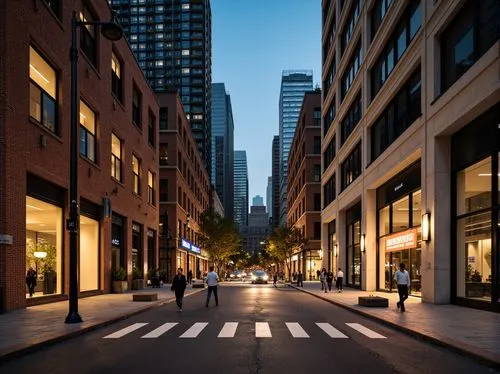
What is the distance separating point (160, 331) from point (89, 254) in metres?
16.0

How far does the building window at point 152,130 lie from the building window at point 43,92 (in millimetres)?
22931

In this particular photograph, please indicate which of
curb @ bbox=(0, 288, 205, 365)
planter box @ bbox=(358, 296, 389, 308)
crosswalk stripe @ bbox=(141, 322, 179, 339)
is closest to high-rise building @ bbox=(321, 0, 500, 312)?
planter box @ bbox=(358, 296, 389, 308)

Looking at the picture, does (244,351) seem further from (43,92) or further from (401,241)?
(401,241)

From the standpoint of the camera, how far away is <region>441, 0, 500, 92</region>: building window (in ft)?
57.9

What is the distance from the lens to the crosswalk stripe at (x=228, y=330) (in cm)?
1291

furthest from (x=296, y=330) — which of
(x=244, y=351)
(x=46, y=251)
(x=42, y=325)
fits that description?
(x=46, y=251)

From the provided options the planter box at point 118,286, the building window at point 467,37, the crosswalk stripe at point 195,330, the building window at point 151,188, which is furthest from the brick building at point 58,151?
the building window at point 467,37

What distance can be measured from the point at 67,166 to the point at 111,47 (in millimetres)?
11875

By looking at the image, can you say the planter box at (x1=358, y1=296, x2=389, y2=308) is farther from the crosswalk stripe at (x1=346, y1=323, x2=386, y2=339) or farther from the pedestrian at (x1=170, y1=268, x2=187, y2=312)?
the pedestrian at (x1=170, y1=268, x2=187, y2=312)

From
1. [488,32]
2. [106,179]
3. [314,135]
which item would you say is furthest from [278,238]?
[488,32]

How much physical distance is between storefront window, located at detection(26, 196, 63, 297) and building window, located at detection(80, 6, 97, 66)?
892 cm

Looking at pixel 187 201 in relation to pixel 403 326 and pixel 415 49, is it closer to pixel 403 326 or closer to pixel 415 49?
pixel 415 49

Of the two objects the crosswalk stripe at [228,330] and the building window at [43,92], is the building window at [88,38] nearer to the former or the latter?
the building window at [43,92]

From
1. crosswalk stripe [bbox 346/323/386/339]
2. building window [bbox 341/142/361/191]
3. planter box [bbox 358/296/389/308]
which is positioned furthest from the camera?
building window [bbox 341/142/361/191]
